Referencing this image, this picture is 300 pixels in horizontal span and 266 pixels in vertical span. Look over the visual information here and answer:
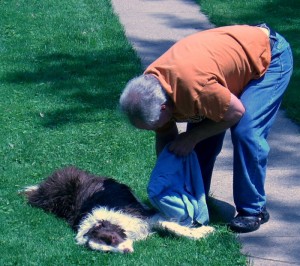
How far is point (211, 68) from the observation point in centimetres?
496

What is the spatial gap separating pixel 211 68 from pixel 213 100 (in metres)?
0.20

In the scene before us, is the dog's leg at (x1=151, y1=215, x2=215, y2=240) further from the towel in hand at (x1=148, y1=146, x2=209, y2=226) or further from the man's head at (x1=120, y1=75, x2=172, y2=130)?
the man's head at (x1=120, y1=75, x2=172, y2=130)

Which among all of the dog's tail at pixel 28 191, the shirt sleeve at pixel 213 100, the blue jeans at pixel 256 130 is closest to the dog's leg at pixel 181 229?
the blue jeans at pixel 256 130

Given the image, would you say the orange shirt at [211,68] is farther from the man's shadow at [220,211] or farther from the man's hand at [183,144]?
the man's shadow at [220,211]

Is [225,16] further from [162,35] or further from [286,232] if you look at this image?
[286,232]

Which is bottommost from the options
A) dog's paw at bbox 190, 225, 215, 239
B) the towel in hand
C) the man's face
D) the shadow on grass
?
the shadow on grass

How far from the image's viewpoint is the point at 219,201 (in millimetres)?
5891

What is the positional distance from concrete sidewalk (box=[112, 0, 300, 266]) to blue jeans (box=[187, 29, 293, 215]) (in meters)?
0.23

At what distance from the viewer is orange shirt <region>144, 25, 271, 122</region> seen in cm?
488

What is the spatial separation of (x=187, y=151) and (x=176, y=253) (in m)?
0.66

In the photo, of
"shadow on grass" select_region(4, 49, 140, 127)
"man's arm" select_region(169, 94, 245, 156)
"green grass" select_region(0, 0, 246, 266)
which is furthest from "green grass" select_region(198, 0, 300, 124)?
"man's arm" select_region(169, 94, 245, 156)

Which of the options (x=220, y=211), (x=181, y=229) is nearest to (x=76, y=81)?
(x=220, y=211)

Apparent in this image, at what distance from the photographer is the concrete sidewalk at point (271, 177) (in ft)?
17.0

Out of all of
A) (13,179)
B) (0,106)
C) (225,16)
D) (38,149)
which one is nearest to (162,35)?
(225,16)
